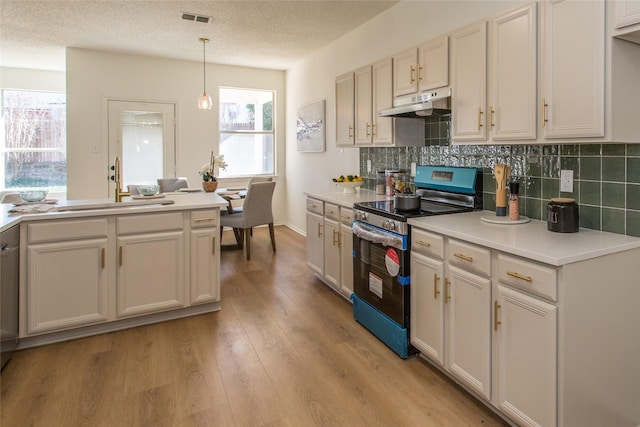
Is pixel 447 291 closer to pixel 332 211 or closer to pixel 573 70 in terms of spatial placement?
pixel 573 70

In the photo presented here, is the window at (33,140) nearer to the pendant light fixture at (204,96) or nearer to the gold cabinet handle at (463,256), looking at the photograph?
the pendant light fixture at (204,96)

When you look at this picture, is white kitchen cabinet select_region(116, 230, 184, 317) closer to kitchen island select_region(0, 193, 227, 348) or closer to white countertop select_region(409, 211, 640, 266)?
kitchen island select_region(0, 193, 227, 348)

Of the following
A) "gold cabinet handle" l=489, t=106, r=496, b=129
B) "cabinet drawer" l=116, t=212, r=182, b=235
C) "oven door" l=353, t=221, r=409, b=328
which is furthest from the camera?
"cabinet drawer" l=116, t=212, r=182, b=235

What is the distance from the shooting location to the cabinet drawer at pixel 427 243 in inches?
84.0

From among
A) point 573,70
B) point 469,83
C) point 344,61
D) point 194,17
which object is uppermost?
point 194,17

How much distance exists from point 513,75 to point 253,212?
3351mm

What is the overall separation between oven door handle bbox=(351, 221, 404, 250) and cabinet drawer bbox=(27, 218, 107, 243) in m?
1.75

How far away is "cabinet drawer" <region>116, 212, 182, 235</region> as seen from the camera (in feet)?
9.14

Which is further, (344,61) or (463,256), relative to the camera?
(344,61)

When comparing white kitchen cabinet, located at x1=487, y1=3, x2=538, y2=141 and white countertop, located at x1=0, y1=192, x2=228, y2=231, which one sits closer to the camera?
white kitchen cabinet, located at x1=487, y1=3, x2=538, y2=141

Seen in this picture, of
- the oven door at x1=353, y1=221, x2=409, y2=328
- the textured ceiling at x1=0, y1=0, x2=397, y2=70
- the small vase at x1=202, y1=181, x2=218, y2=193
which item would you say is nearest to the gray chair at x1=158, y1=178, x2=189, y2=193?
the small vase at x1=202, y1=181, x2=218, y2=193

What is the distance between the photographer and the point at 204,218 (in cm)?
307

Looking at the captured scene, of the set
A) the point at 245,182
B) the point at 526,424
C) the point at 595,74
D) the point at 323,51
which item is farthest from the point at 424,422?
the point at 245,182

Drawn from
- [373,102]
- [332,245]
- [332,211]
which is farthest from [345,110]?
[332,245]
